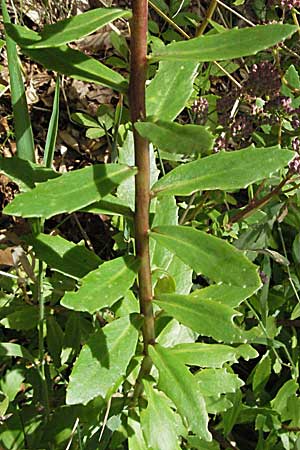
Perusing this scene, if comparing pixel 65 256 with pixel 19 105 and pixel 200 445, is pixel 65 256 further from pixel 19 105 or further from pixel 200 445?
pixel 200 445

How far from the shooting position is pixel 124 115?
2.09 m

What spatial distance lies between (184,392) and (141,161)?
46 cm

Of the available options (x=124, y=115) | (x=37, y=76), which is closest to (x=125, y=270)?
(x=124, y=115)

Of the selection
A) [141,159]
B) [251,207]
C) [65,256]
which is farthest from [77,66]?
[251,207]

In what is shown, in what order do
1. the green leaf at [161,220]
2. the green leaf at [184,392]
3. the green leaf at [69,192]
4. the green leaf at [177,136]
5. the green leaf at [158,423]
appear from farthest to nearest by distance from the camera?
1. the green leaf at [161,220]
2. the green leaf at [158,423]
3. the green leaf at [184,392]
4. the green leaf at [69,192]
5. the green leaf at [177,136]

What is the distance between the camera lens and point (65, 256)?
4.61ft

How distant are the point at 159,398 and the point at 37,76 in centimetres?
168

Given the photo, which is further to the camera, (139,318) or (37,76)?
(37,76)

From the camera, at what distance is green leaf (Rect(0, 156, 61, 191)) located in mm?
1316

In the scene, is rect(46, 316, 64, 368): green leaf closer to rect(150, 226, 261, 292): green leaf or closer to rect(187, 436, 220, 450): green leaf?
rect(187, 436, 220, 450): green leaf

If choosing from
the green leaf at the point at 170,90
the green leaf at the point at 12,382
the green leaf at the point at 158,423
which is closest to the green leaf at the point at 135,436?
the green leaf at the point at 158,423

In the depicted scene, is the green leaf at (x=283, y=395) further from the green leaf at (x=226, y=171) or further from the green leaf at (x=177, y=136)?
the green leaf at (x=177, y=136)

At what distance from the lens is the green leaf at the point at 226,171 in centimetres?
118

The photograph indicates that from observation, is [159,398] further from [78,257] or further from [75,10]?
[75,10]
